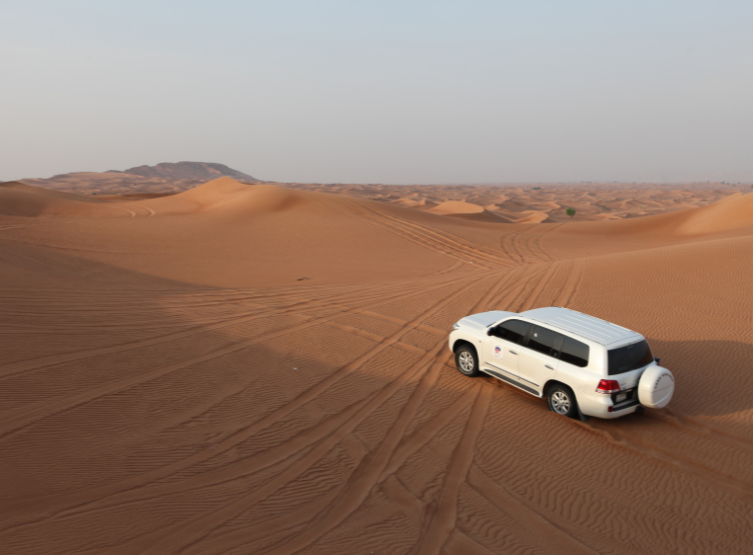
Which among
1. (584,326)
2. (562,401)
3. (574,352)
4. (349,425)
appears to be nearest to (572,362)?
(574,352)

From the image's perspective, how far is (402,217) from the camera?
33500 mm

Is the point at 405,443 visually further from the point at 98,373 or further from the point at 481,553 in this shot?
the point at 98,373

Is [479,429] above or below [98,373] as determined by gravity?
below


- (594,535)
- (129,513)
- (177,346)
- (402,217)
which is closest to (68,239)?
(177,346)

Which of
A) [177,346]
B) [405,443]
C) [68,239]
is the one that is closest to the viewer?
[405,443]

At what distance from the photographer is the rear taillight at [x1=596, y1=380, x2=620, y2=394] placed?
7441 mm

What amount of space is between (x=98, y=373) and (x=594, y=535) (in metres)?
7.90

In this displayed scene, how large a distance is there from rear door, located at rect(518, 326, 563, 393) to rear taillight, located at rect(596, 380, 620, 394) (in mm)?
779

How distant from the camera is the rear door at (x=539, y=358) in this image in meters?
8.18

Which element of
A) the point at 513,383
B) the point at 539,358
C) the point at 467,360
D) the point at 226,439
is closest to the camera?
the point at 226,439

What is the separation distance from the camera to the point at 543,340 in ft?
27.6

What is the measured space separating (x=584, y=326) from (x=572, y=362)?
32.7 inches

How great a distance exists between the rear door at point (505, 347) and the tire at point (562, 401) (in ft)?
2.25

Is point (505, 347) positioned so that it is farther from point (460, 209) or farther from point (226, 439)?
point (460, 209)
